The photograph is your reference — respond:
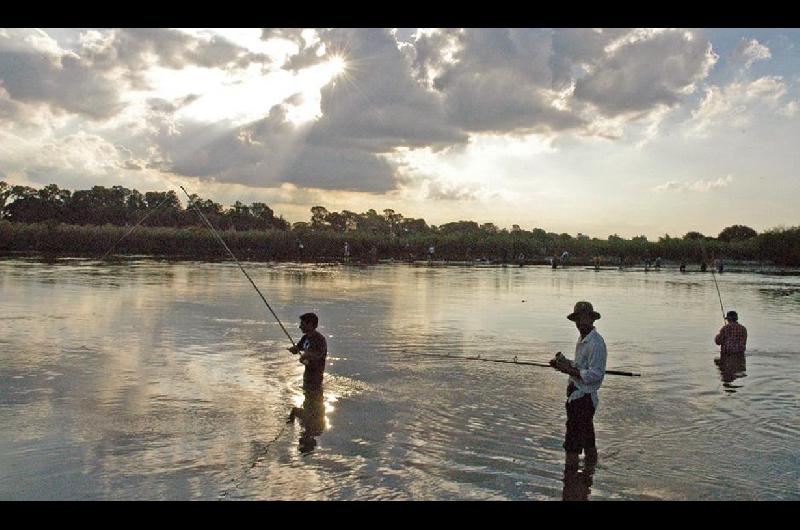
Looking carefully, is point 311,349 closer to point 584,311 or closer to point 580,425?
point 580,425

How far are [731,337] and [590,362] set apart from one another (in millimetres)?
8865

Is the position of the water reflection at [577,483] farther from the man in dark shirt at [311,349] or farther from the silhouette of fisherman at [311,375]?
the man in dark shirt at [311,349]

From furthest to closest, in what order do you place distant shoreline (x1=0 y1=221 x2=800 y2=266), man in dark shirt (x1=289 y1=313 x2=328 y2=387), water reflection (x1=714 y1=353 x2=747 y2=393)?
distant shoreline (x1=0 y1=221 x2=800 y2=266) < water reflection (x1=714 y1=353 x2=747 y2=393) < man in dark shirt (x1=289 y1=313 x2=328 y2=387)

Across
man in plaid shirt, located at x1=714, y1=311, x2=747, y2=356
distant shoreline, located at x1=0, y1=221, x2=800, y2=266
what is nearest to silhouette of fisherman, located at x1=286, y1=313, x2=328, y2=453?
man in plaid shirt, located at x1=714, y1=311, x2=747, y2=356

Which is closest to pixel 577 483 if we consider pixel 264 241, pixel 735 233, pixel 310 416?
pixel 310 416

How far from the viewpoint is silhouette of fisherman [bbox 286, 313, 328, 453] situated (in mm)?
8878

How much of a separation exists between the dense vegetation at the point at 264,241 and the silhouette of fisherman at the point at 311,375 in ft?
164

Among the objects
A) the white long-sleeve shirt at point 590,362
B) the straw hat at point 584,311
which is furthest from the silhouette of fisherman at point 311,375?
the straw hat at point 584,311

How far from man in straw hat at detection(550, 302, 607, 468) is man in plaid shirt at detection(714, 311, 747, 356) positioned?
26.0ft

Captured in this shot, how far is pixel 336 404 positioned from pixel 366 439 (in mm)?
1753

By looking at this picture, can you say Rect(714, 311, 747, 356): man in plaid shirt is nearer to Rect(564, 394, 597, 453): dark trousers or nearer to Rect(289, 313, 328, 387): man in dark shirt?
Rect(564, 394, 597, 453): dark trousers

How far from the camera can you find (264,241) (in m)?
80.2
